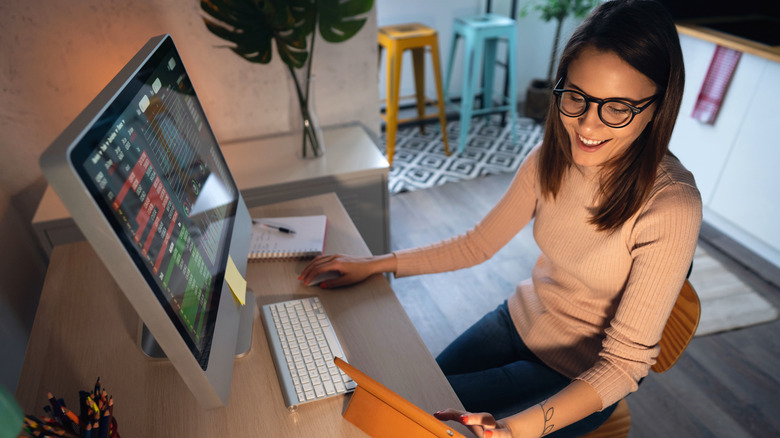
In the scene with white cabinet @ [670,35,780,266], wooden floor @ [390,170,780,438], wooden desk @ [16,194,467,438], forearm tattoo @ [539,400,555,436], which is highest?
wooden desk @ [16,194,467,438]

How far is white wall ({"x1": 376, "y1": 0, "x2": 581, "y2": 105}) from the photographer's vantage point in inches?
148

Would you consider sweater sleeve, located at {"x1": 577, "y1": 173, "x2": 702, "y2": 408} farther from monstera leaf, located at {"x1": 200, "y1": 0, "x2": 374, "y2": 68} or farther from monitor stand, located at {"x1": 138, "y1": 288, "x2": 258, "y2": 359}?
monstera leaf, located at {"x1": 200, "y1": 0, "x2": 374, "y2": 68}

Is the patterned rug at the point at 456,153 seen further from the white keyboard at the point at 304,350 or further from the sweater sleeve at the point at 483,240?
the white keyboard at the point at 304,350

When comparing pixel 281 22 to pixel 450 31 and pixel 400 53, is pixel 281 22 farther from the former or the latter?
pixel 450 31

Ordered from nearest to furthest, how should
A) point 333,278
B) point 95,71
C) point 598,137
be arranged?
point 598,137, point 333,278, point 95,71

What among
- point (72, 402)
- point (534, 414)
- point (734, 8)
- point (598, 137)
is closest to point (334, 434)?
point (534, 414)

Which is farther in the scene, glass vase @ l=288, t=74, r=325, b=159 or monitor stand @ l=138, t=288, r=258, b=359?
glass vase @ l=288, t=74, r=325, b=159

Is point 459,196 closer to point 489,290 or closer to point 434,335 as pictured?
point 489,290

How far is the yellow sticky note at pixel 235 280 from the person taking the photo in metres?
0.98

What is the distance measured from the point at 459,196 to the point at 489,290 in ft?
2.81

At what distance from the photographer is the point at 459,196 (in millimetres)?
3068

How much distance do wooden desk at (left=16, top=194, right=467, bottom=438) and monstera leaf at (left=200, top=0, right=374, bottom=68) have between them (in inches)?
32.1

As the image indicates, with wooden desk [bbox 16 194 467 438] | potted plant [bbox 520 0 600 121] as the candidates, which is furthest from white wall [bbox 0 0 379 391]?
potted plant [bbox 520 0 600 121]

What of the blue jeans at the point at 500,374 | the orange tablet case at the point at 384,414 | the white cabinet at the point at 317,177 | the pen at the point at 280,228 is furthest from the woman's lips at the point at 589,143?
the white cabinet at the point at 317,177
